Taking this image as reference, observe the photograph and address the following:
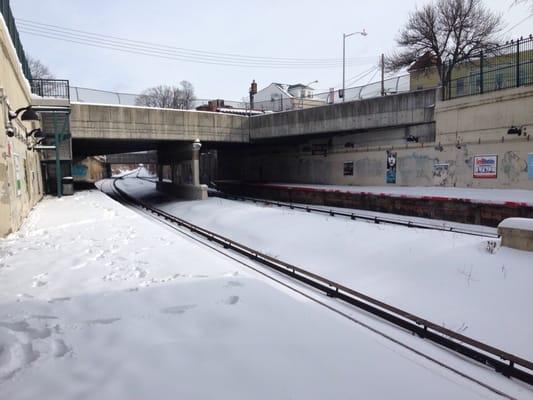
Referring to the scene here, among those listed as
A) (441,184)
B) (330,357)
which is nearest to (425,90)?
(441,184)

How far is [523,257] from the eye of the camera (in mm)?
9367

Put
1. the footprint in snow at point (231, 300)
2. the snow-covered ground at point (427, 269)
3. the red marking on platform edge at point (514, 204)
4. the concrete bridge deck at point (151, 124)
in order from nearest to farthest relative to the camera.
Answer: the footprint in snow at point (231, 300)
the snow-covered ground at point (427, 269)
the red marking on platform edge at point (514, 204)
the concrete bridge deck at point (151, 124)

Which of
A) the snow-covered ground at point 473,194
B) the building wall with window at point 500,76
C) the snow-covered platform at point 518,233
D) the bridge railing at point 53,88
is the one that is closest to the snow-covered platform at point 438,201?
the snow-covered ground at point 473,194

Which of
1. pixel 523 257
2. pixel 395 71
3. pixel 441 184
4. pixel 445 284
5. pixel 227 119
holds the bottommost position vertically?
pixel 445 284

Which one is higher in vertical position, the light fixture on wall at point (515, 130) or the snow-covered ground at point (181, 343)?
the light fixture on wall at point (515, 130)

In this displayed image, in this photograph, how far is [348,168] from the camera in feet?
86.6

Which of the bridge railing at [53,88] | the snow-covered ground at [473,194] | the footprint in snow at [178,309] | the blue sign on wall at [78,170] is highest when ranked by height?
the bridge railing at [53,88]

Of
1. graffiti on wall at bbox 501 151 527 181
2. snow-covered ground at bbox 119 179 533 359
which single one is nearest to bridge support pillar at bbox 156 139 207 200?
snow-covered ground at bbox 119 179 533 359

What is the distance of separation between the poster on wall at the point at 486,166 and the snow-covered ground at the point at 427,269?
7340 mm

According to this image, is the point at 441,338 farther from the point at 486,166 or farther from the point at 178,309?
the point at 486,166

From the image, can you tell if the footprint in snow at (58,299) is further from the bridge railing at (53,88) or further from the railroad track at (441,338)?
the bridge railing at (53,88)

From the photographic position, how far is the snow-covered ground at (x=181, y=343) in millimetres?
3719

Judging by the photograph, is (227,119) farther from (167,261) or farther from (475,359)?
(475,359)

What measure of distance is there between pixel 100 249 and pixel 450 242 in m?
9.82
